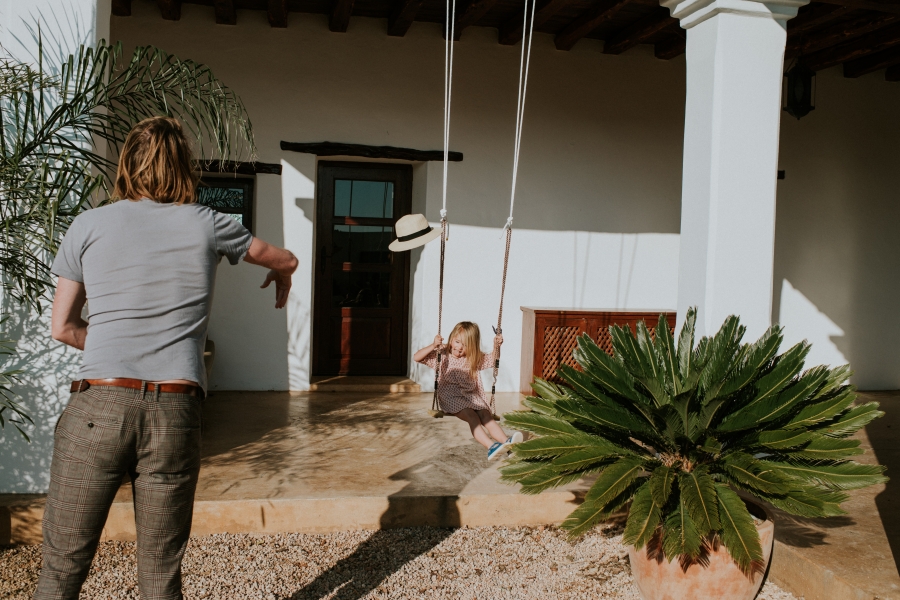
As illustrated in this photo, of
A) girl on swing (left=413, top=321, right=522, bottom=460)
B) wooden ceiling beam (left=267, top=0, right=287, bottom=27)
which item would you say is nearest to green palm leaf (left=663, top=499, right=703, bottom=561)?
girl on swing (left=413, top=321, right=522, bottom=460)

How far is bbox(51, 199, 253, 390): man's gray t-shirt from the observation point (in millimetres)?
2035

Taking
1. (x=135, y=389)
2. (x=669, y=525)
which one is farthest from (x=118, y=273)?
(x=669, y=525)

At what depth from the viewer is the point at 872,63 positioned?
7.52 m

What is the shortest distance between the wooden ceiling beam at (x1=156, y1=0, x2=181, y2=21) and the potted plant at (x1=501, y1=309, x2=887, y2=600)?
4.81 m

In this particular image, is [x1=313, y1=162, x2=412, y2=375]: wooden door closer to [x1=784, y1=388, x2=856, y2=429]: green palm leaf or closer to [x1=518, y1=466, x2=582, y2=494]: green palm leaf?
[x1=518, y1=466, x2=582, y2=494]: green palm leaf

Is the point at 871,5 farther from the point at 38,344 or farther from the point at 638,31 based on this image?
the point at 38,344

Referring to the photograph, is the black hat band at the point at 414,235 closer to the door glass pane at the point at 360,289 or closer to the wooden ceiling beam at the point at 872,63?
the door glass pane at the point at 360,289

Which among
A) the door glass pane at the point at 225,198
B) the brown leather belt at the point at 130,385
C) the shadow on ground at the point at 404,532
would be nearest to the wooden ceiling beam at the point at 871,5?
the shadow on ground at the point at 404,532

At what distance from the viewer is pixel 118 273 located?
6.67 feet

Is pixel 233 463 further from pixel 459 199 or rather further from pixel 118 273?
pixel 459 199

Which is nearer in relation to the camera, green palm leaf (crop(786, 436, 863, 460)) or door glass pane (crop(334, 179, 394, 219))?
green palm leaf (crop(786, 436, 863, 460))

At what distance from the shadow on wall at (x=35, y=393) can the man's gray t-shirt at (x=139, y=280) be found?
1.91 metres

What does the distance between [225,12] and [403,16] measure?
1.41 meters

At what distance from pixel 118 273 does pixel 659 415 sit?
188 centimetres
